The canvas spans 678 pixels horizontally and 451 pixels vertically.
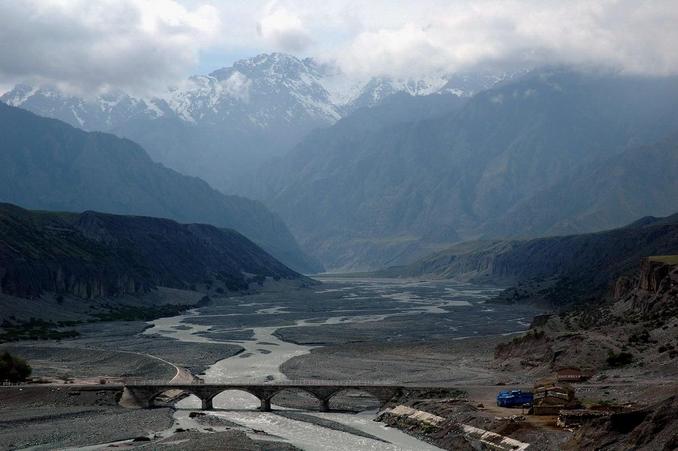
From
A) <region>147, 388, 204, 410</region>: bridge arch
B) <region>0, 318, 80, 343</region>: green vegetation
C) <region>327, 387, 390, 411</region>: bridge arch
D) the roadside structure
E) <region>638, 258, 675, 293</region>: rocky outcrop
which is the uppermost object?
<region>638, 258, 675, 293</region>: rocky outcrop

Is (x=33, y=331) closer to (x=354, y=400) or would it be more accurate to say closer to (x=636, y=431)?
(x=354, y=400)

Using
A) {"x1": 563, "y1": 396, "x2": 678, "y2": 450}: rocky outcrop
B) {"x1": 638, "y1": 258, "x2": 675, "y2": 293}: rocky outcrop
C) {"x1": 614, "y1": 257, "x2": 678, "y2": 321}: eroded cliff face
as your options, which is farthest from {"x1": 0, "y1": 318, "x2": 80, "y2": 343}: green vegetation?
{"x1": 563, "y1": 396, "x2": 678, "y2": 450}: rocky outcrop

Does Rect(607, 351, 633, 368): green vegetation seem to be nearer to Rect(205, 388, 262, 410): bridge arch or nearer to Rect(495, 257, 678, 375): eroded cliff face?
Rect(495, 257, 678, 375): eroded cliff face

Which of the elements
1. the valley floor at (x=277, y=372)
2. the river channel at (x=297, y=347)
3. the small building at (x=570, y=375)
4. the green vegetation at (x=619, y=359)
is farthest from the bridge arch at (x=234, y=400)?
the green vegetation at (x=619, y=359)

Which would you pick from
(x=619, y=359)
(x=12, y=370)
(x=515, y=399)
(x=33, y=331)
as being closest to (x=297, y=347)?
(x=33, y=331)

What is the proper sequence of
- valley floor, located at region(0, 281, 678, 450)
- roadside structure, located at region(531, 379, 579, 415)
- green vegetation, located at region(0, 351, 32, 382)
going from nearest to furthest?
roadside structure, located at region(531, 379, 579, 415) < valley floor, located at region(0, 281, 678, 450) < green vegetation, located at region(0, 351, 32, 382)

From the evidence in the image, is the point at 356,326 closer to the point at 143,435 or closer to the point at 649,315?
the point at 649,315
